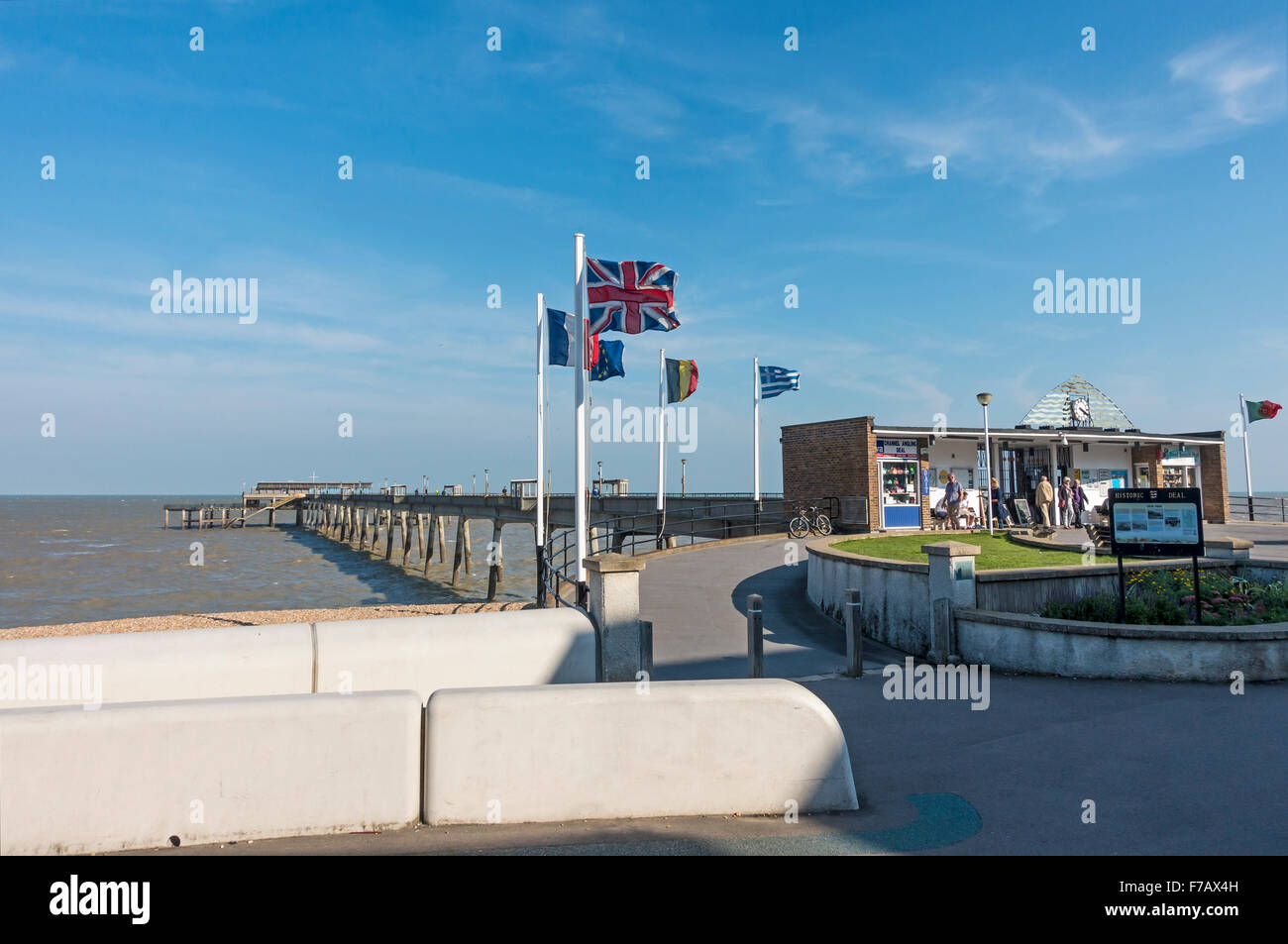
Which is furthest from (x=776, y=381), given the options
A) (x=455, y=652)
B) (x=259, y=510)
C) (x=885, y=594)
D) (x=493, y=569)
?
(x=259, y=510)

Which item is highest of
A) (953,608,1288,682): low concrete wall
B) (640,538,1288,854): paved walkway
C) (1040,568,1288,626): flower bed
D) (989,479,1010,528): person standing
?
(989,479,1010,528): person standing

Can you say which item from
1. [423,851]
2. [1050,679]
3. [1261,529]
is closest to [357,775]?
[423,851]

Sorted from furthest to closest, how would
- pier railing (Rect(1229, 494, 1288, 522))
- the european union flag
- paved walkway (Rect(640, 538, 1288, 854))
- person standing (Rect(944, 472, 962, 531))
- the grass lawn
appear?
1. pier railing (Rect(1229, 494, 1288, 522))
2. person standing (Rect(944, 472, 962, 531))
3. the european union flag
4. the grass lawn
5. paved walkway (Rect(640, 538, 1288, 854))

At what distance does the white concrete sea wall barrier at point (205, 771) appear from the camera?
14.2 ft

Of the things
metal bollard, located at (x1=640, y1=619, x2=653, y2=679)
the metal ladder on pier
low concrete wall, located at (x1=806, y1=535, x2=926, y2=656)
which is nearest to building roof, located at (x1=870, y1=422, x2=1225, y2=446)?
low concrete wall, located at (x1=806, y1=535, x2=926, y2=656)

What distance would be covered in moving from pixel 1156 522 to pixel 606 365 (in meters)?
10.8

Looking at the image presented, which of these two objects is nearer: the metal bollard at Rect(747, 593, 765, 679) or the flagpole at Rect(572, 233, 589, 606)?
the metal bollard at Rect(747, 593, 765, 679)

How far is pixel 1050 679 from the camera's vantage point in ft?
28.9

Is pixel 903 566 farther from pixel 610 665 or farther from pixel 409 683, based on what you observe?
pixel 409 683

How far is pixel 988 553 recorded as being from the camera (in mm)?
15102

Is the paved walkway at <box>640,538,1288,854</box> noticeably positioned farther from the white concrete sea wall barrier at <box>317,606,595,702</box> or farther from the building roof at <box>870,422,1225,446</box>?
the building roof at <box>870,422,1225,446</box>

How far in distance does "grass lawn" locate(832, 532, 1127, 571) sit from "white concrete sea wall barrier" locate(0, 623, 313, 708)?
367 inches

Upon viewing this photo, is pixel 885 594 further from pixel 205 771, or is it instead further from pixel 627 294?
pixel 205 771

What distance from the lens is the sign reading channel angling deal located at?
9.17m
